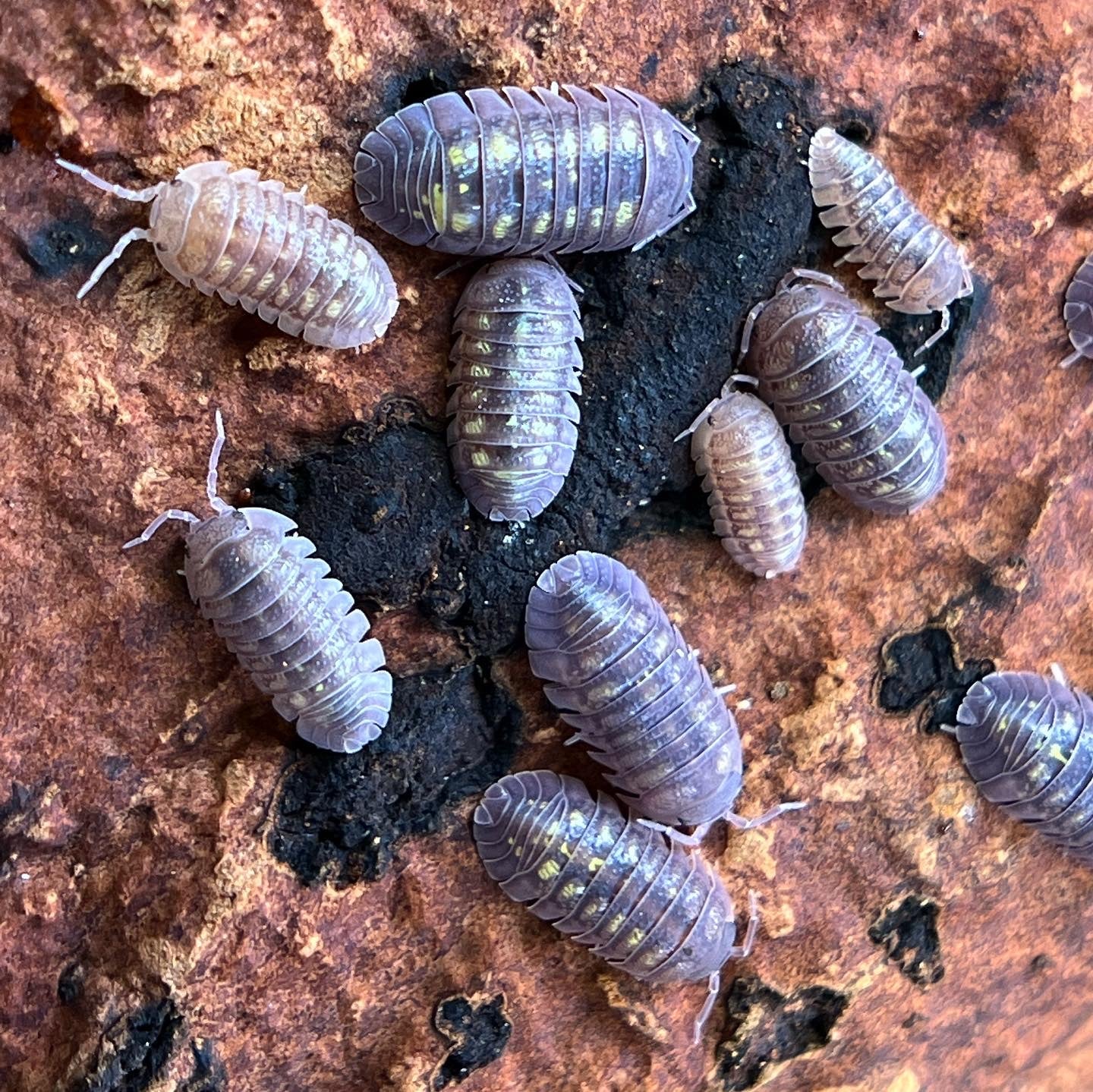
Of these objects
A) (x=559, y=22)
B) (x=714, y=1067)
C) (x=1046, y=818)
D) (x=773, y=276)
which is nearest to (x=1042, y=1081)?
(x=1046, y=818)

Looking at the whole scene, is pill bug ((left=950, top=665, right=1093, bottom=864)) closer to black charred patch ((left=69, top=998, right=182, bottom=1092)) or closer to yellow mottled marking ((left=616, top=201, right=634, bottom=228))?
yellow mottled marking ((left=616, top=201, right=634, bottom=228))

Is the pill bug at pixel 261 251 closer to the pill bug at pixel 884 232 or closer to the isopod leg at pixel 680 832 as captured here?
the pill bug at pixel 884 232

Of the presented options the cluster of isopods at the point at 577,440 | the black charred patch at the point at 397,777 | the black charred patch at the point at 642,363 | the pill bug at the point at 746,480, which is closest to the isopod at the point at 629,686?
the cluster of isopods at the point at 577,440

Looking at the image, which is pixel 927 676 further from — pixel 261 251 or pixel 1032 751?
pixel 261 251

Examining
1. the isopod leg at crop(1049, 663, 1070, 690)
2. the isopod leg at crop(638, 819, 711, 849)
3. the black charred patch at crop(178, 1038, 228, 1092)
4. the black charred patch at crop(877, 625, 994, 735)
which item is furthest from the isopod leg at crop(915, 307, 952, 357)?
the black charred patch at crop(178, 1038, 228, 1092)

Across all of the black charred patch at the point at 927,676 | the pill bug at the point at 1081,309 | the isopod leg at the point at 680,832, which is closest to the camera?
the isopod leg at the point at 680,832

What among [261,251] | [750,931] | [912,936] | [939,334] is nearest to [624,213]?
[261,251]
